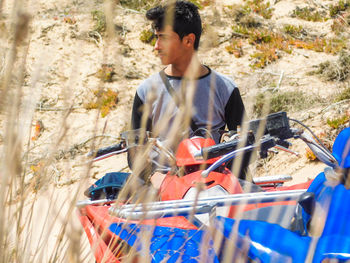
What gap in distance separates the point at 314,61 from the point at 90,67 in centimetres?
600

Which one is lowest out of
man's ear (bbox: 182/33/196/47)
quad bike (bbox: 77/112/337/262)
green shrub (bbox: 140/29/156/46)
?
quad bike (bbox: 77/112/337/262)

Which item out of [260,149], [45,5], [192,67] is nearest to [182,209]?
[260,149]

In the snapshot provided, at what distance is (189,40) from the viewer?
3398 mm

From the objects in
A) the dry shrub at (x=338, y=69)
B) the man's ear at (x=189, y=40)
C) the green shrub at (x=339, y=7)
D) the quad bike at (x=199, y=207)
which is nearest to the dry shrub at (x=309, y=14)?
the green shrub at (x=339, y=7)

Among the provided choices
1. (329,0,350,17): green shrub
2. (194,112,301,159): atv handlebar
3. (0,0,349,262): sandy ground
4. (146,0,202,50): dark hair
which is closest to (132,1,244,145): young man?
(146,0,202,50): dark hair

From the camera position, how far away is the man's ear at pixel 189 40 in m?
3.37

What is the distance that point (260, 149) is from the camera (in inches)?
67.9

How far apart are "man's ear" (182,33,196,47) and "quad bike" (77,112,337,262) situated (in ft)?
4.76

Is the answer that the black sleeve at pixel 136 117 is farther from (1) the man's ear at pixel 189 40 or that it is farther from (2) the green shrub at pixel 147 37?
(2) the green shrub at pixel 147 37

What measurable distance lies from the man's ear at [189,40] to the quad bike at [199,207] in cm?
145

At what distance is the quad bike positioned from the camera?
1.42m

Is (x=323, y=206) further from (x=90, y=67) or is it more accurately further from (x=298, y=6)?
(x=298, y=6)

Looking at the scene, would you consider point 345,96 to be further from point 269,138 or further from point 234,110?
point 269,138

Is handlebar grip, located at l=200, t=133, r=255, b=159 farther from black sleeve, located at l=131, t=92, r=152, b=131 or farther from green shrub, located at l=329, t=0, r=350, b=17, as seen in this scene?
green shrub, located at l=329, t=0, r=350, b=17
